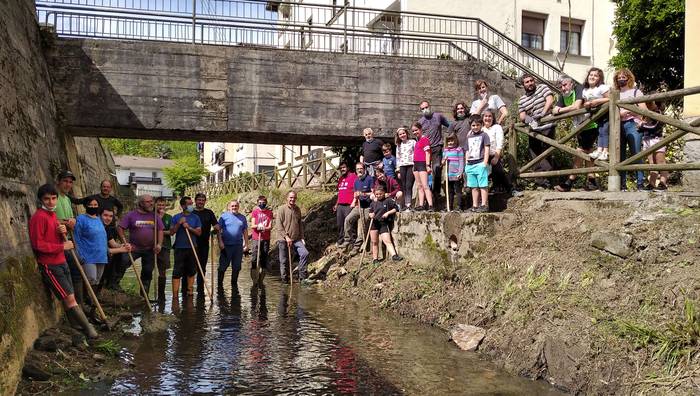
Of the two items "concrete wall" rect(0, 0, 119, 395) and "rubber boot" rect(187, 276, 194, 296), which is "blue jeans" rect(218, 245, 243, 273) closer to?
"rubber boot" rect(187, 276, 194, 296)

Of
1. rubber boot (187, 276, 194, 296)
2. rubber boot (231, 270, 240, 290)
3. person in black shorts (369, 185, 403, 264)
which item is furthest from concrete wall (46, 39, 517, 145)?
rubber boot (187, 276, 194, 296)

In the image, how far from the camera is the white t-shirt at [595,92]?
9.60 m

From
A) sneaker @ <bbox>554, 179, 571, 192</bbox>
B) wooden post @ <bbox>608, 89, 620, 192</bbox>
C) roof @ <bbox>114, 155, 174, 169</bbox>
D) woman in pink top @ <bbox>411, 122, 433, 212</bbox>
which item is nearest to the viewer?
wooden post @ <bbox>608, 89, 620, 192</bbox>

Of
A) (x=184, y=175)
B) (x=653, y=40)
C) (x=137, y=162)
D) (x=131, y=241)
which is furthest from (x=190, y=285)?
(x=137, y=162)

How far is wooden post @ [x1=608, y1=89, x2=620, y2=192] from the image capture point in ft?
28.3

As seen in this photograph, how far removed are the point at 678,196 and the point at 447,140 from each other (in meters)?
4.33

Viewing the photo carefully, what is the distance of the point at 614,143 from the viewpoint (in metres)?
8.67

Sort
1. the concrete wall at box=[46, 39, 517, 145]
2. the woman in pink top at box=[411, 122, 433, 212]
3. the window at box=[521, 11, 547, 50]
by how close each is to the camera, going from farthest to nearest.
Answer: the window at box=[521, 11, 547, 50]
the concrete wall at box=[46, 39, 517, 145]
the woman in pink top at box=[411, 122, 433, 212]

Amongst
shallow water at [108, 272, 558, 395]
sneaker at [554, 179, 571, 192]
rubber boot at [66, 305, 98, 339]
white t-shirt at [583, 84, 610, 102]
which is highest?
white t-shirt at [583, 84, 610, 102]

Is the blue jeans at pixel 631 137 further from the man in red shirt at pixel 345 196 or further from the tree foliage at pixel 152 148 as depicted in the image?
the tree foliage at pixel 152 148

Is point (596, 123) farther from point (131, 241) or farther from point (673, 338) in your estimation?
point (131, 241)

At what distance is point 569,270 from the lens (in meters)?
7.59

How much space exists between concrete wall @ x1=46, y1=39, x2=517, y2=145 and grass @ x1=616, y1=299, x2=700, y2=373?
379 inches

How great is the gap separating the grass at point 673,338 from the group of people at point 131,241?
6.04 metres
